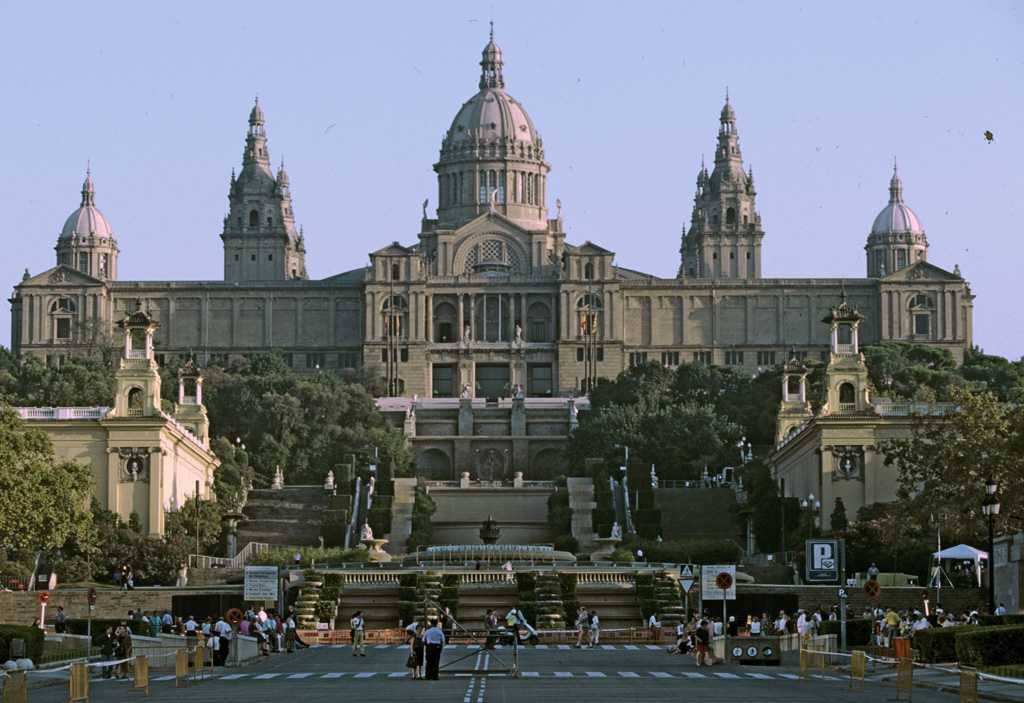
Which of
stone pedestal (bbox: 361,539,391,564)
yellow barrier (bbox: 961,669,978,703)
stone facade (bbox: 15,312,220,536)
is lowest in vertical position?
yellow barrier (bbox: 961,669,978,703)

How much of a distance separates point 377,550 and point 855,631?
45.3 meters

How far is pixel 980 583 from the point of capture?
85.3 m

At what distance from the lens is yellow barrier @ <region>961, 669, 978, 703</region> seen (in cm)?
4154

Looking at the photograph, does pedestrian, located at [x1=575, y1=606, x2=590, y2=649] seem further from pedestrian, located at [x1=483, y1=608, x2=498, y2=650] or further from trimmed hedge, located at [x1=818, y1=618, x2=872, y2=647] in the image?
trimmed hedge, located at [x1=818, y1=618, x2=872, y2=647]

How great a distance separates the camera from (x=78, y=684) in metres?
45.9

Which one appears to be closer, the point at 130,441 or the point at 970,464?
the point at 970,464

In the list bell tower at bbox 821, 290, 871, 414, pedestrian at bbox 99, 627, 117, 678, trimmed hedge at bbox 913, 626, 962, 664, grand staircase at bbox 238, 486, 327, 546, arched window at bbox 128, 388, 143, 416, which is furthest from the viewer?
grand staircase at bbox 238, 486, 327, 546

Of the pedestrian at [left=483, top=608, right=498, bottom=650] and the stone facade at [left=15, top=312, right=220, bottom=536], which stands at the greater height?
the stone facade at [left=15, top=312, right=220, bottom=536]

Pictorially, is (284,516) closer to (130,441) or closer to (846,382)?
(130,441)

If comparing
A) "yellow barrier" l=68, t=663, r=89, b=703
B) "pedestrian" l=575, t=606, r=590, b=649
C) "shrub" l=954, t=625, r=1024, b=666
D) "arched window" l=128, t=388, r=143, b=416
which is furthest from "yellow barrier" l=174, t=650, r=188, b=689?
"arched window" l=128, t=388, r=143, b=416

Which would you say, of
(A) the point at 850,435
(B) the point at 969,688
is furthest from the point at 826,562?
(A) the point at 850,435

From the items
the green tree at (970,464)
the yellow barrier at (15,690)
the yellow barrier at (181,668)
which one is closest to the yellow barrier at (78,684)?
the yellow barrier at (15,690)

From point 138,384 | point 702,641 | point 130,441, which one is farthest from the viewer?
point 138,384

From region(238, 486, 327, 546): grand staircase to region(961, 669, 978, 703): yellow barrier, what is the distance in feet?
→ 270
